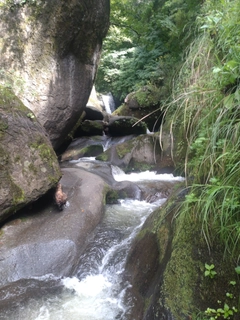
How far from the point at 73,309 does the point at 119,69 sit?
15.0 meters

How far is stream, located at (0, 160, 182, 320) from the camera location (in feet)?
9.87

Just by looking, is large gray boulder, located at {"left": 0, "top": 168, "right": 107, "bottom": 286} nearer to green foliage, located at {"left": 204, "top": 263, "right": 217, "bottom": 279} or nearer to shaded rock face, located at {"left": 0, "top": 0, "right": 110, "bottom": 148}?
green foliage, located at {"left": 204, "top": 263, "right": 217, "bottom": 279}

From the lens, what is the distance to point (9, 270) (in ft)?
12.2

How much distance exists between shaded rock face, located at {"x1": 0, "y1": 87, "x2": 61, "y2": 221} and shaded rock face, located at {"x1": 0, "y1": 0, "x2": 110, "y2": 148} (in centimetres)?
212

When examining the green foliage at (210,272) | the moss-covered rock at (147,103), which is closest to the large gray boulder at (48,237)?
the green foliage at (210,272)

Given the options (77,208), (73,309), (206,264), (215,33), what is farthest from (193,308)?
(77,208)

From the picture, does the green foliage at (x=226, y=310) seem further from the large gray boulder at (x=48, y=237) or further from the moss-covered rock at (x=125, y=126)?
the moss-covered rock at (x=125, y=126)

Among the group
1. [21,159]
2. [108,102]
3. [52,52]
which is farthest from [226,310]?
[108,102]

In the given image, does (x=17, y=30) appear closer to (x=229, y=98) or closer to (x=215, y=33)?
(x=215, y=33)

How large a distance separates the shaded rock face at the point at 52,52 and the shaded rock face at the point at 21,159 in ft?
6.95

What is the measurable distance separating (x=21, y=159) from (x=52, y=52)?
3.77 m

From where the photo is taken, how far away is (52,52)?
22.8 ft

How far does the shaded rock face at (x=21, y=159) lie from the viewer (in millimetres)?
4199

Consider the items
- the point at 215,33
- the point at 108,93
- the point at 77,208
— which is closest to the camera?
the point at 215,33
